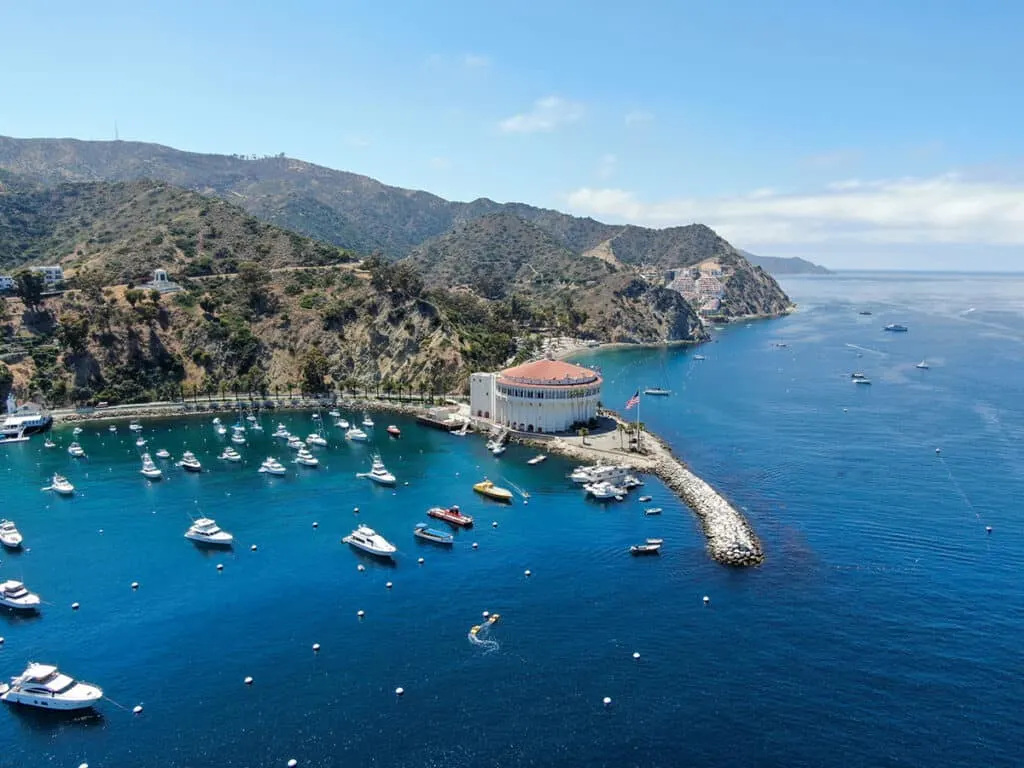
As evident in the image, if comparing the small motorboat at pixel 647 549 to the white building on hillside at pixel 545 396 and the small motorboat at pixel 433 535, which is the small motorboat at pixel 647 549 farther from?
the white building on hillside at pixel 545 396

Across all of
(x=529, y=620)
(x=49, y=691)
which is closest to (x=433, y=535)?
(x=529, y=620)

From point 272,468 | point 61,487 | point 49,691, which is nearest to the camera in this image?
point 49,691

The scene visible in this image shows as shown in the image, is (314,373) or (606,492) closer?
(606,492)

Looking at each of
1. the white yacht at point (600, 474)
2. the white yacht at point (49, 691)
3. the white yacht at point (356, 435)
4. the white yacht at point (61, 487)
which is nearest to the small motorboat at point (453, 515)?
the white yacht at point (600, 474)

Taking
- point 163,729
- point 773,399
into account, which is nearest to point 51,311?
point 163,729

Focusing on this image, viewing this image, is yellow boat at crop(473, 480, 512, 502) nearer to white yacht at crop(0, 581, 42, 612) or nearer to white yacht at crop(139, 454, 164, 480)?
white yacht at crop(139, 454, 164, 480)

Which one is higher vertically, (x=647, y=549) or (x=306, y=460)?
(x=306, y=460)

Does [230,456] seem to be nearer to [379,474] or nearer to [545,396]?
[379,474]
